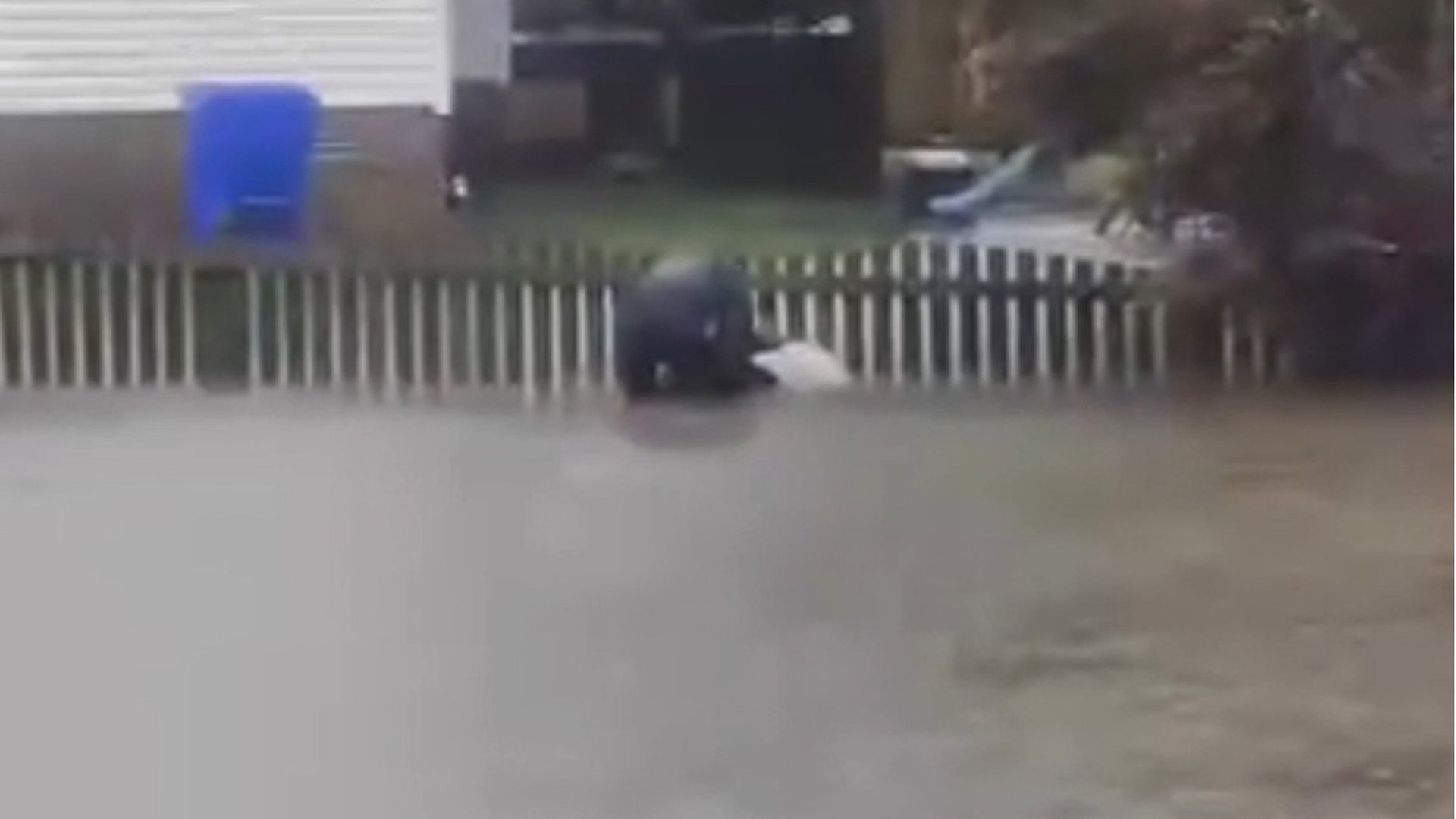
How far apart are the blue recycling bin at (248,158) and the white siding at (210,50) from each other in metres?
0.26

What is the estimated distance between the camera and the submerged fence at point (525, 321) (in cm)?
1552

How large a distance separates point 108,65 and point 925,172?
4.38 meters

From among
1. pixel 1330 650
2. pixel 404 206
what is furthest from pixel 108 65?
pixel 1330 650

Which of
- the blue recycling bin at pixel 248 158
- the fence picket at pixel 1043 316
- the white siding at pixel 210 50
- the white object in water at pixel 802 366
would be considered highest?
the white siding at pixel 210 50

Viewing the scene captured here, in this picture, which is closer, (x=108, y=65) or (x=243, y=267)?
(x=243, y=267)

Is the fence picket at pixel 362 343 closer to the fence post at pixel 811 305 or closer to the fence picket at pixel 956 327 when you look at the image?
the fence post at pixel 811 305

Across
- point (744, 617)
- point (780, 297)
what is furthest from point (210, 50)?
point (744, 617)

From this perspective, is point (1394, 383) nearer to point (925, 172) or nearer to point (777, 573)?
point (925, 172)

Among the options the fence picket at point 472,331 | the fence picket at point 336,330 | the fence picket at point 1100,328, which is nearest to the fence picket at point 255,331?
the fence picket at point 336,330

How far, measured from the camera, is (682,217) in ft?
59.8

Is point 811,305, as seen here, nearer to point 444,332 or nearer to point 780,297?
point 780,297

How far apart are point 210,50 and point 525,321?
3.50 meters

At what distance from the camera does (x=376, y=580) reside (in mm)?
10391

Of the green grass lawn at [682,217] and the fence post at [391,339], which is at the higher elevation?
the green grass lawn at [682,217]
